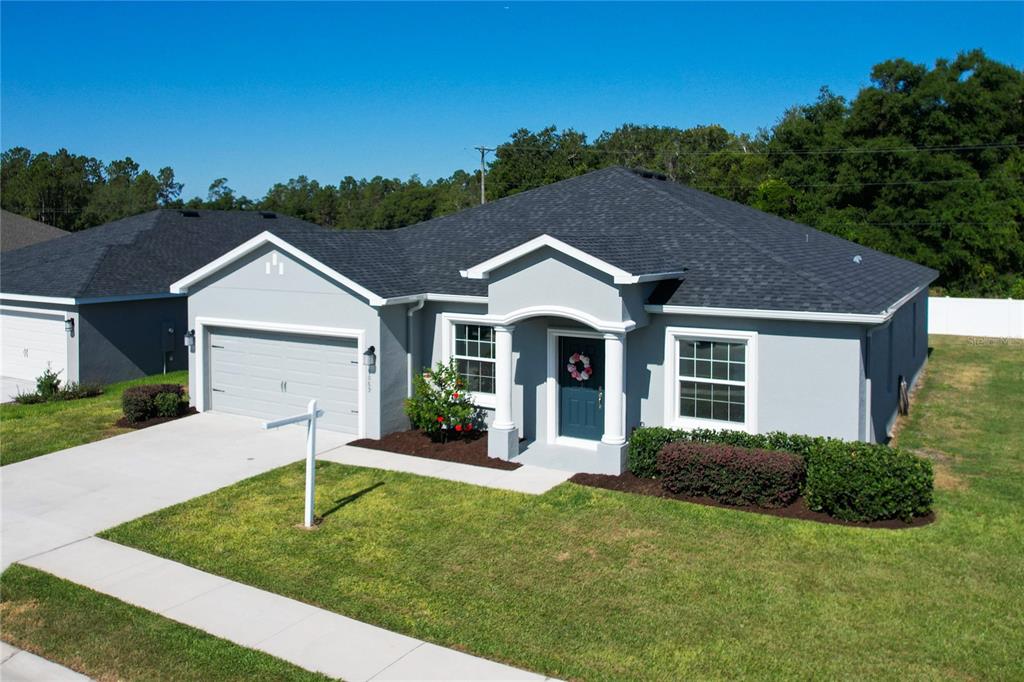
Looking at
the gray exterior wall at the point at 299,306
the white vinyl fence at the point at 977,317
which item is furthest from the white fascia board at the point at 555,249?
the white vinyl fence at the point at 977,317

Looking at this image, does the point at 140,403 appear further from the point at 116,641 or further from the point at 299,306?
the point at 116,641

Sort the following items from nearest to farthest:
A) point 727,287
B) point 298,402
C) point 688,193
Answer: point 727,287, point 298,402, point 688,193

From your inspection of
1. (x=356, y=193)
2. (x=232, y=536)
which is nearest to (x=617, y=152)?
(x=356, y=193)

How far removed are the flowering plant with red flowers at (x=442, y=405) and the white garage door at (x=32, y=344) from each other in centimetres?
1169

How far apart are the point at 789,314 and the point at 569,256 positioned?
11.9 ft

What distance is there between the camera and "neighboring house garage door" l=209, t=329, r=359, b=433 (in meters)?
16.5

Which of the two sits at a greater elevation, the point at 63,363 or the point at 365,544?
the point at 63,363

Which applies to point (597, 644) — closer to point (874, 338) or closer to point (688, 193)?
point (874, 338)

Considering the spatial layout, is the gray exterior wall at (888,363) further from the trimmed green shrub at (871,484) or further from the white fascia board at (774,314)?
the trimmed green shrub at (871,484)

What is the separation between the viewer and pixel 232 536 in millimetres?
10953

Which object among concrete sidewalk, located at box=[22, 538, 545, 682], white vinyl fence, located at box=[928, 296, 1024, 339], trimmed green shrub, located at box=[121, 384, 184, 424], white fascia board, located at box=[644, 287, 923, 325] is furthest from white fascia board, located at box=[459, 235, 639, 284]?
white vinyl fence, located at box=[928, 296, 1024, 339]

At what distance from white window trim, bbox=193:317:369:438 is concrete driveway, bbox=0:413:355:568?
61 centimetres

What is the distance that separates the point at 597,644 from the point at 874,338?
8.70 metres

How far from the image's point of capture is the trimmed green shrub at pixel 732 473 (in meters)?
11.7
